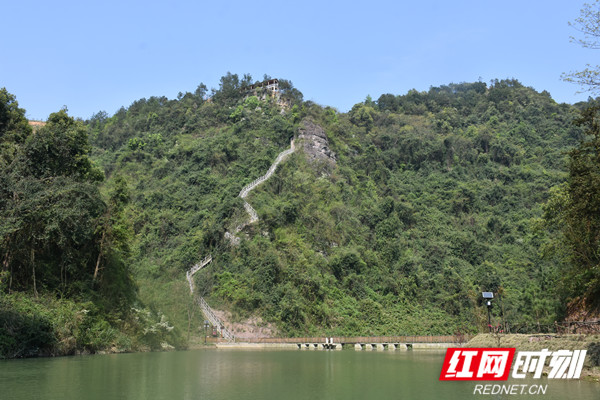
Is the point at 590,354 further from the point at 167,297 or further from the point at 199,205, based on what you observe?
the point at 199,205

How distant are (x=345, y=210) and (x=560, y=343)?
3971cm

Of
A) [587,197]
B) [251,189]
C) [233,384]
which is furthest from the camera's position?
[251,189]

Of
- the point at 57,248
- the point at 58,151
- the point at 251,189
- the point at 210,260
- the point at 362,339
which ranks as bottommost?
the point at 362,339

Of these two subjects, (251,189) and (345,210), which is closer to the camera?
(251,189)

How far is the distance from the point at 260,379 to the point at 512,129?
3277 inches

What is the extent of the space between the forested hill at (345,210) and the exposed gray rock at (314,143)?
58.8 inches

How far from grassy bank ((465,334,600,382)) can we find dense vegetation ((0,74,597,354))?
21.5ft

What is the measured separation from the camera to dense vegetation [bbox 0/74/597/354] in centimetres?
2686

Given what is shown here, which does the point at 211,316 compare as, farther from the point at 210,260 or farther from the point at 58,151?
the point at 58,151

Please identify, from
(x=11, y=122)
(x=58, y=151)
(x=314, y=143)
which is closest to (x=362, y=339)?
(x=58, y=151)

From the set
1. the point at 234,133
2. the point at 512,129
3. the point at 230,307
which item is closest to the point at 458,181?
the point at 512,129


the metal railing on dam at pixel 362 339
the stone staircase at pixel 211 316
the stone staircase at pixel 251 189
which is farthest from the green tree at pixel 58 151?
the metal railing on dam at pixel 362 339

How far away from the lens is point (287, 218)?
163 feet

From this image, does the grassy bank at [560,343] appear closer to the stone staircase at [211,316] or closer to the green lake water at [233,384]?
the green lake water at [233,384]
